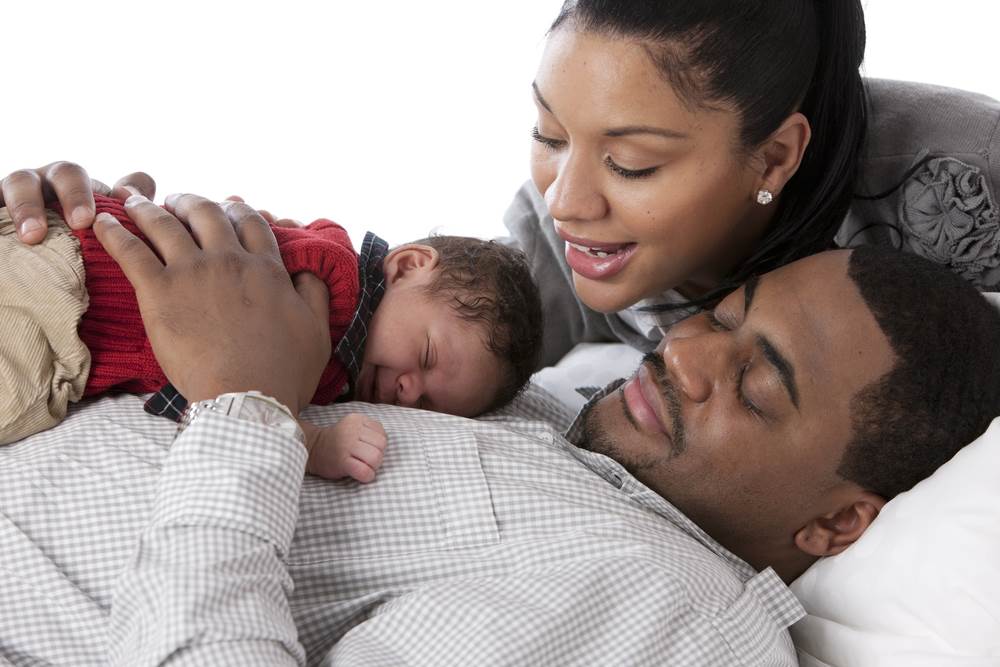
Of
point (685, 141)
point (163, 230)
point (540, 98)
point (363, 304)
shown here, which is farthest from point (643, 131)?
point (163, 230)

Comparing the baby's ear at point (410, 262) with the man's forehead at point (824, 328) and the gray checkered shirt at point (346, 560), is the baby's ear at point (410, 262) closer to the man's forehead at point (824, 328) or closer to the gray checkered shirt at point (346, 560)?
the gray checkered shirt at point (346, 560)

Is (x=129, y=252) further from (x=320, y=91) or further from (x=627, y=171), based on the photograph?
(x=320, y=91)

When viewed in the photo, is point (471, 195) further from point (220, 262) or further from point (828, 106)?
point (220, 262)

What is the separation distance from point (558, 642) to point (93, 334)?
92 centimetres

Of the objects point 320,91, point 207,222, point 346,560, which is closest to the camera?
point 346,560

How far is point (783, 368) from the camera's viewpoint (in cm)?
180

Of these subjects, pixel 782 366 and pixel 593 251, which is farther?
pixel 593 251

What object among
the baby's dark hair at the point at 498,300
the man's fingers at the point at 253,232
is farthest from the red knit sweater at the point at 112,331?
the baby's dark hair at the point at 498,300

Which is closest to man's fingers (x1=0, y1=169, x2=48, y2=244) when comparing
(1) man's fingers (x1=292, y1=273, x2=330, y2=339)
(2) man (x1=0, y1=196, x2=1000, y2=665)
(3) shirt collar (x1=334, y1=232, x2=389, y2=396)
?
(2) man (x1=0, y1=196, x2=1000, y2=665)

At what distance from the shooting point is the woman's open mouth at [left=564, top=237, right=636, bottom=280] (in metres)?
2.11

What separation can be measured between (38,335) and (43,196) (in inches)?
11.9

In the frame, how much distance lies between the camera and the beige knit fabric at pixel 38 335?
1.69m

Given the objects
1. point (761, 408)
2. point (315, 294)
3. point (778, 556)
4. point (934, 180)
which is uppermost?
point (934, 180)

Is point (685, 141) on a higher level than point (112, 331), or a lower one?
higher
